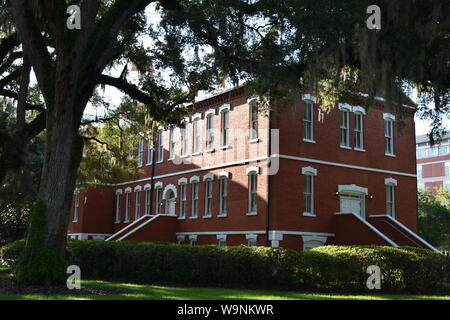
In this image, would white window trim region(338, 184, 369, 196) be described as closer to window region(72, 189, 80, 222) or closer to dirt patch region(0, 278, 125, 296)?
dirt patch region(0, 278, 125, 296)

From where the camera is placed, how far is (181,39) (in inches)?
600

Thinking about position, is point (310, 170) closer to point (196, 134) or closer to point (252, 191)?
point (252, 191)

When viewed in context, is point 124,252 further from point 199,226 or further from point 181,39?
point 199,226

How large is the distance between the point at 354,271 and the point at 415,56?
7168 millimetres

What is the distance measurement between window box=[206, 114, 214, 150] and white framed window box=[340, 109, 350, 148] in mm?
6820

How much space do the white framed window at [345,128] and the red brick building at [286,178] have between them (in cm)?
5

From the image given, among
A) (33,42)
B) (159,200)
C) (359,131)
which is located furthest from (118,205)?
(33,42)

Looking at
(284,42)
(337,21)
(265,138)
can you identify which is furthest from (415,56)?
(265,138)

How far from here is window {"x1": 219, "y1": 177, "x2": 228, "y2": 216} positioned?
88.6 ft

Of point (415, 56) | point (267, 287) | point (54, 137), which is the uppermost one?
point (415, 56)

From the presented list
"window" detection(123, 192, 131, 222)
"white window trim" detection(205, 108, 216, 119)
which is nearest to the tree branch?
"white window trim" detection(205, 108, 216, 119)

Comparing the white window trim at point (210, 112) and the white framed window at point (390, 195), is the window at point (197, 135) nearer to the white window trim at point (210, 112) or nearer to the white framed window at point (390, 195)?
the white window trim at point (210, 112)

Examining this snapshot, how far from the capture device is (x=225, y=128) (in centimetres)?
2769

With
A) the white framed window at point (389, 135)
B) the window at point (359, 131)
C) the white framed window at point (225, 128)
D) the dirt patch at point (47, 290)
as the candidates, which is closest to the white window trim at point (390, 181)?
the white framed window at point (389, 135)
